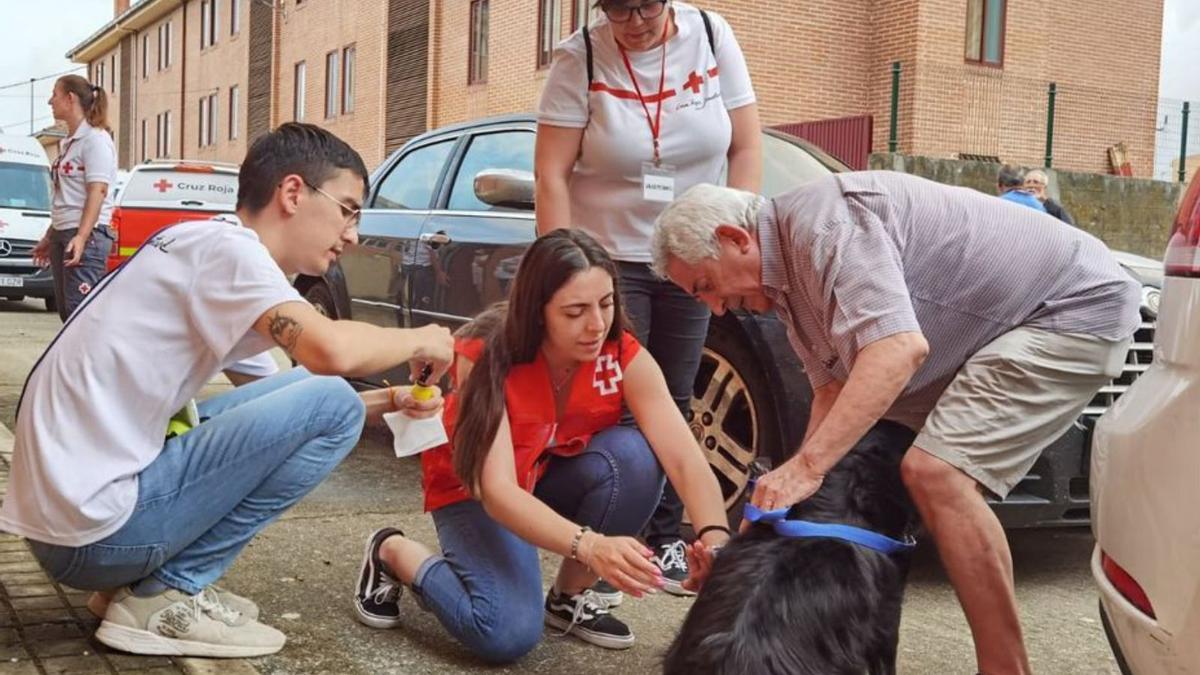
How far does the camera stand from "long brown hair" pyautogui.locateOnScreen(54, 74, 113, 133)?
699 cm

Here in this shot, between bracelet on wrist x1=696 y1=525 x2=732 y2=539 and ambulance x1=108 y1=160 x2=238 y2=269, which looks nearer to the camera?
bracelet on wrist x1=696 y1=525 x2=732 y2=539

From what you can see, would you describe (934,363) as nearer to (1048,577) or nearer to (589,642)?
(589,642)

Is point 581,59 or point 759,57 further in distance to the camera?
point 759,57

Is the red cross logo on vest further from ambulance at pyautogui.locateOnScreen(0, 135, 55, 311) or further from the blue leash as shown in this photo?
ambulance at pyautogui.locateOnScreen(0, 135, 55, 311)

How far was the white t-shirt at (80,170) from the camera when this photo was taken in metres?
6.96

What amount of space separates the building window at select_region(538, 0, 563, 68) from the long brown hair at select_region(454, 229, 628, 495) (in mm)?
15648

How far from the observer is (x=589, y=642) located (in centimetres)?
331

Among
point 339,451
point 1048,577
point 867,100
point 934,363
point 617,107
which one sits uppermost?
point 867,100

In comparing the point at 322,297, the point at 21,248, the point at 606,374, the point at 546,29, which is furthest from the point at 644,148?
the point at 546,29

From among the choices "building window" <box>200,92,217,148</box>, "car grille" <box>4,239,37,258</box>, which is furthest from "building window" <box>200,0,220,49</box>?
"car grille" <box>4,239,37,258</box>

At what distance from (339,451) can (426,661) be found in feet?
1.89

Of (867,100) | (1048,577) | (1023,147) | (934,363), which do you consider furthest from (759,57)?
(934,363)

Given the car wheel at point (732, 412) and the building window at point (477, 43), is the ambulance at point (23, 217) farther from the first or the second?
the car wheel at point (732, 412)

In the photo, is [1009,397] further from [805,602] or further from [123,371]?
[123,371]
